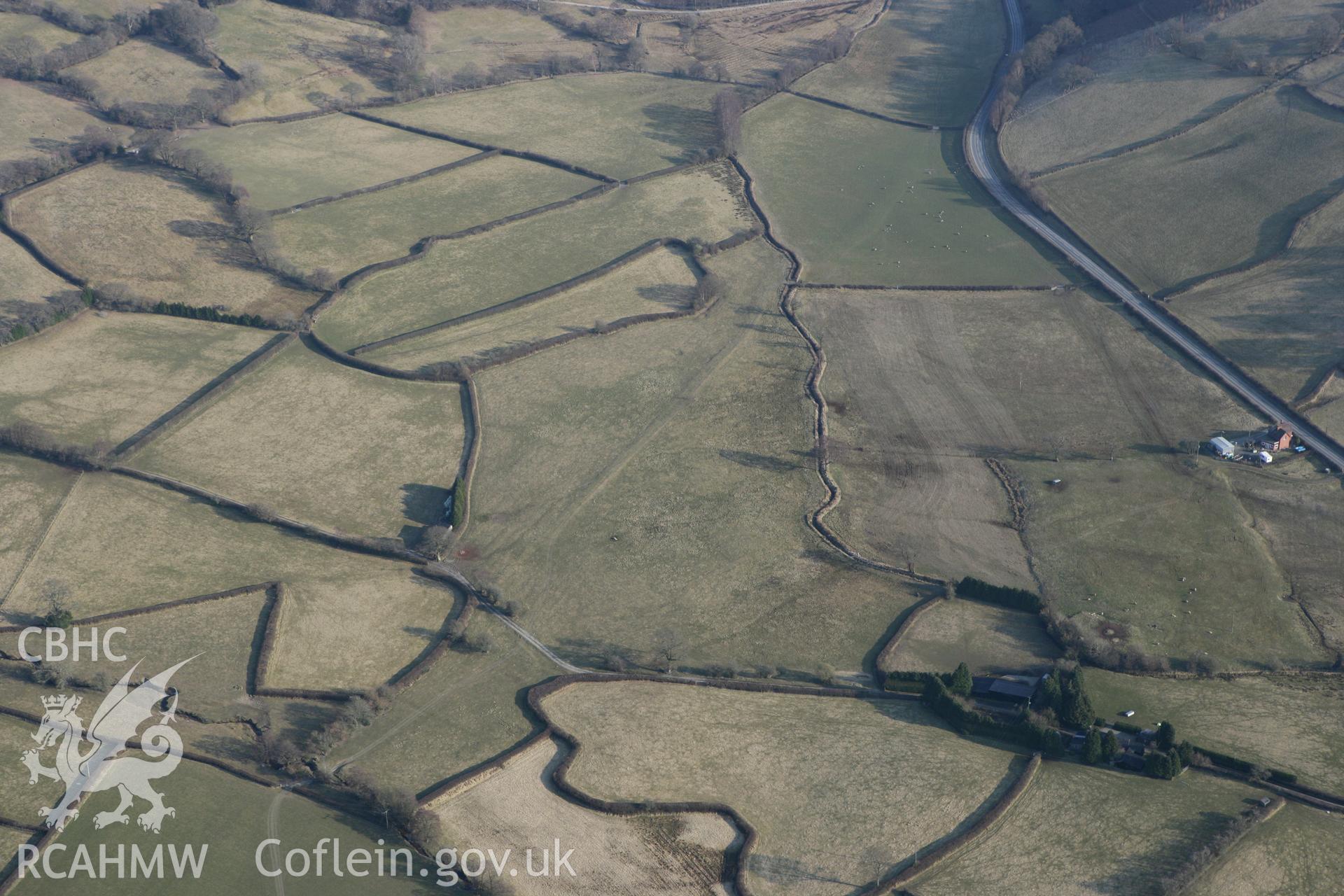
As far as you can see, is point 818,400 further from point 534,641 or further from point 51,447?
point 51,447

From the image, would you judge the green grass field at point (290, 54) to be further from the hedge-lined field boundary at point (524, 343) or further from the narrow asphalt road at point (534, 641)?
the narrow asphalt road at point (534, 641)

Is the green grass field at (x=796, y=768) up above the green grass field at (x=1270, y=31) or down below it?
below

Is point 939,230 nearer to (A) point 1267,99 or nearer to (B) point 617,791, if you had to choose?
(A) point 1267,99

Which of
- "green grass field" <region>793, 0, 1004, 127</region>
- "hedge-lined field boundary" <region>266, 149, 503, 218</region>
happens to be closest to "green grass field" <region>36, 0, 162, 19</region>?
"hedge-lined field boundary" <region>266, 149, 503, 218</region>

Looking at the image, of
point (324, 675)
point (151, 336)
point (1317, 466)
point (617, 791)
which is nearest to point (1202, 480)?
point (1317, 466)

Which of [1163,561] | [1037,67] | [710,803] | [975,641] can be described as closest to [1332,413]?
[1163,561]

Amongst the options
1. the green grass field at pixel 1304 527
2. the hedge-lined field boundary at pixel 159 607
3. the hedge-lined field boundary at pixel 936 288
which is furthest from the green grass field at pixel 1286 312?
the hedge-lined field boundary at pixel 159 607
